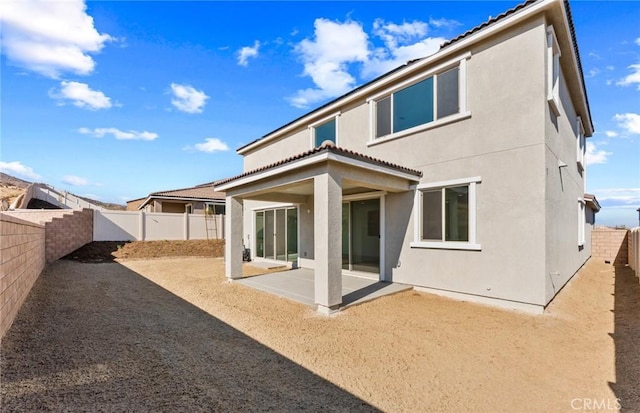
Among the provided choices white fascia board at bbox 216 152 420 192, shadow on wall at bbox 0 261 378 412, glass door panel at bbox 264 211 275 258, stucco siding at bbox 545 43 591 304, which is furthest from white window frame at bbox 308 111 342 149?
shadow on wall at bbox 0 261 378 412

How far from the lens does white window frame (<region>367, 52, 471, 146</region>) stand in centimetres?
820

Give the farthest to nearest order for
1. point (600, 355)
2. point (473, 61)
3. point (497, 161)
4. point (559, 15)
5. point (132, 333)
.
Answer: point (473, 61), point (497, 161), point (559, 15), point (132, 333), point (600, 355)

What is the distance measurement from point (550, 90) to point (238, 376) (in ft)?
29.4

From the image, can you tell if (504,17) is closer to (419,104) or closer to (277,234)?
(419,104)

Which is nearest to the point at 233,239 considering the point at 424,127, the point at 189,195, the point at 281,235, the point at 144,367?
the point at 281,235

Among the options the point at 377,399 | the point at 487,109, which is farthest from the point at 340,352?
the point at 487,109

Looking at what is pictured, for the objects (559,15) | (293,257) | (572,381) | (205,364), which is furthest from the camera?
(293,257)

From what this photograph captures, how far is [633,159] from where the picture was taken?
1628cm

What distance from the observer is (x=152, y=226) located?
20.1 meters

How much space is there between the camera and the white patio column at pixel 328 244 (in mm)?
6840

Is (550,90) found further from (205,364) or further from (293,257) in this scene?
(293,257)

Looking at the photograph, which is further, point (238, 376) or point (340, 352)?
point (340, 352)

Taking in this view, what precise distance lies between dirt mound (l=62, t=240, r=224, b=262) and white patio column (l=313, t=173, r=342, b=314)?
580 inches

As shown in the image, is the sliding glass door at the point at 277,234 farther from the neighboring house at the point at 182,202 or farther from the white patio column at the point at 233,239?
the neighboring house at the point at 182,202
